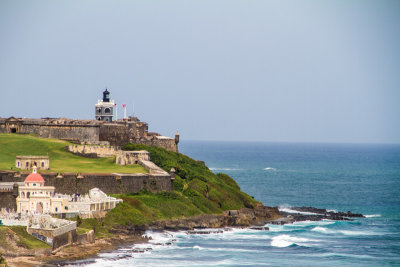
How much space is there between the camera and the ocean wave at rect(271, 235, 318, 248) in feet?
291

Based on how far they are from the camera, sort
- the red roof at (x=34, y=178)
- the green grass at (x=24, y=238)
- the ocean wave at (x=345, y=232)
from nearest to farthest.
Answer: the green grass at (x=24, y=238)
the red roof at (x=34, y=178)
the ocean wave at (x=345, y=232)

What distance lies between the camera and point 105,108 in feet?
437

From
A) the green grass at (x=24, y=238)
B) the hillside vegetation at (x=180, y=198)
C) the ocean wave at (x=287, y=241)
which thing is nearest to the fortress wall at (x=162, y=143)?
the hillside vegetation at (x=180, y=198)

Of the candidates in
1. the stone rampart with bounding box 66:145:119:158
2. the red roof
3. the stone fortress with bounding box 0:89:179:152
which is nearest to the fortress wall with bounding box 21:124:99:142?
the stone fortress with bounding box 0:89:179:152

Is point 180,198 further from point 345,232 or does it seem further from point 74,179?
point 345,232

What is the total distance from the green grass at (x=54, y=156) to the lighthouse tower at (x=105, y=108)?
13756 mm

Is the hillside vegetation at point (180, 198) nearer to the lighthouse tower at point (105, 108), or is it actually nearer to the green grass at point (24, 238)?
the green grass at point (24, 238)

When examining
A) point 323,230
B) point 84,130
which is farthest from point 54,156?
point 323,230

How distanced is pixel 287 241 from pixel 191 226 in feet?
38.0

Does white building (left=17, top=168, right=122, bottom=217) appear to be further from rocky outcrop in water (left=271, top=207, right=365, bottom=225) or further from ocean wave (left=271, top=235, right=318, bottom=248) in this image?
rocky outcrop in water (left=271, top=207, right=365, bottom=225)

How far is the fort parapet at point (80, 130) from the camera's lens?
124 metres

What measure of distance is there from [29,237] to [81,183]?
809 inches

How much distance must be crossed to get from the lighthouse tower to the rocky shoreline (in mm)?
32129

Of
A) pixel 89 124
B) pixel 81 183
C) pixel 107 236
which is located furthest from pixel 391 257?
pixel 89 124
